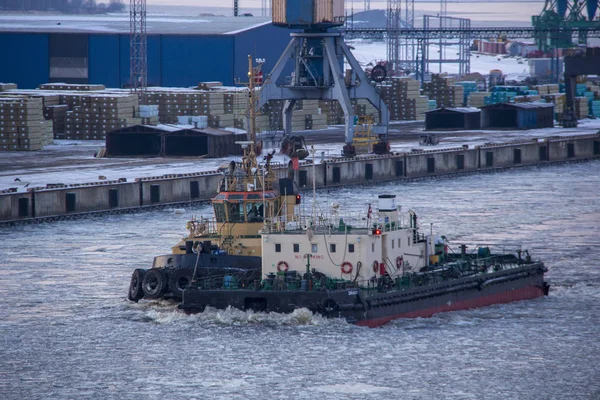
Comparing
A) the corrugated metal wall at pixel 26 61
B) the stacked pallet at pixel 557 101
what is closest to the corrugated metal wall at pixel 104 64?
the corrugated metal wall at pixel 26 61

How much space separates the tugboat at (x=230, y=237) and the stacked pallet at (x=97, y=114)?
60.2 meters

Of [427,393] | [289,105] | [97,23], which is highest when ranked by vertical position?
[97,23]

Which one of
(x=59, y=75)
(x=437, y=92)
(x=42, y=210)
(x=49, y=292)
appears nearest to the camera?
(x=49, y=292)

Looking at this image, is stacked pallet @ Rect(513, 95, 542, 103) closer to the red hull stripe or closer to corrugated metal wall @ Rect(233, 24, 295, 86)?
corrugated metal wall @ Rect(233, 24, 295, 86)

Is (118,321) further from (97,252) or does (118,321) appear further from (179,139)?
(179,139)

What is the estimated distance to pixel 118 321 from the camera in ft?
141

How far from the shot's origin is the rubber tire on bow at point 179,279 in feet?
144

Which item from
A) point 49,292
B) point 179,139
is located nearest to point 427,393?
point 49,292

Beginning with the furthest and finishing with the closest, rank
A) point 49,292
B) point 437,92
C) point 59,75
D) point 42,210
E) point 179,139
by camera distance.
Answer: point 437,92 < point 59,75 < point 179,139 < point 42,210 < point 49,292

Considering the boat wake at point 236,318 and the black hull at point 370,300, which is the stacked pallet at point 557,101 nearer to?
the black hull at point 370,300

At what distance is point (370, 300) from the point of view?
4075 cm

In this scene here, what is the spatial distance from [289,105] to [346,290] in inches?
2378

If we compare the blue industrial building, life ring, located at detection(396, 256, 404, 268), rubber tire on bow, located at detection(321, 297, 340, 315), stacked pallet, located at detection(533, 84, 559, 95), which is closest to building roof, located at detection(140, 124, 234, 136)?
the blue industrial building

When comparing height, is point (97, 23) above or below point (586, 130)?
above
